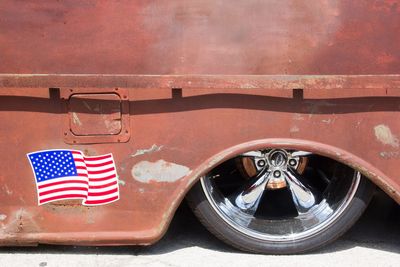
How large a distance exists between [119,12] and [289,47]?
83cm

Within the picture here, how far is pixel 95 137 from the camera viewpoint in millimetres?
2887

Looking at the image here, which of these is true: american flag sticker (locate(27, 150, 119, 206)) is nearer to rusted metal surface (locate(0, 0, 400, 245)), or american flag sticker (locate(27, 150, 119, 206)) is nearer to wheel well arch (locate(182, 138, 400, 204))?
rusted metal surface (locate(0, 0, 400, 245))

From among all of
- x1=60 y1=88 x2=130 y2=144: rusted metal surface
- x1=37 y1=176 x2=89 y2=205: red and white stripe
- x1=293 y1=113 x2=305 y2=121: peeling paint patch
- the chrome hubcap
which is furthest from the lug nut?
x1=37 y1=176 x2=89 y2=205: red and white stripe

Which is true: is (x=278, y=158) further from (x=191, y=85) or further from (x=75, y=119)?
(x=75, y=119)

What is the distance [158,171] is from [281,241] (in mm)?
797

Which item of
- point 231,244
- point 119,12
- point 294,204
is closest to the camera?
point 119,12

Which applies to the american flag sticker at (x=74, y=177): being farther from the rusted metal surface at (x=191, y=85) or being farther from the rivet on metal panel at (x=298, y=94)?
the rivet on metal panel at (x=298, y=94)

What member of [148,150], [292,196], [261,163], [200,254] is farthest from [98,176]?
[292,196]

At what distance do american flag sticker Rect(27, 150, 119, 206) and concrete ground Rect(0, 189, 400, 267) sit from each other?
0.38 metres

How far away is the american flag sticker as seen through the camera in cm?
292

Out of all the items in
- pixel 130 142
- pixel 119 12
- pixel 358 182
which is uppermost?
pixel 119 12

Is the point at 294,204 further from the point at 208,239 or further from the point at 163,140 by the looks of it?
the point at 163,140

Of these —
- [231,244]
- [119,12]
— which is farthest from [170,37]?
[231,244]

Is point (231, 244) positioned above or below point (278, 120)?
below
